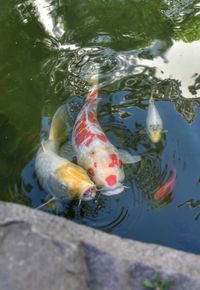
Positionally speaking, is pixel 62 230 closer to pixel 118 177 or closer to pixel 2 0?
pixel 118 177

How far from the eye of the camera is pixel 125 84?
16.7ft

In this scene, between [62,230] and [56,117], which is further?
[56,117]

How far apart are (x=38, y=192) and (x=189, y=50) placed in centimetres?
236

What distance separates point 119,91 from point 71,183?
1414mm

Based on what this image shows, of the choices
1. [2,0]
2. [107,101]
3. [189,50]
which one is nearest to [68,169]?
[107,101]

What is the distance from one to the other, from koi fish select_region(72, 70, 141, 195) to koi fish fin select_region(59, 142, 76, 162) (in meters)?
0.05

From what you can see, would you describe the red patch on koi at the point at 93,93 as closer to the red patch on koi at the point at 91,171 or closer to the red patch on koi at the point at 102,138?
the red patch on koi at the point at 102,138

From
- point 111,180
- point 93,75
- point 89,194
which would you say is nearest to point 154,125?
point 111,180

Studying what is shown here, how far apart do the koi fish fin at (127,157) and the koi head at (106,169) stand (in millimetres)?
68

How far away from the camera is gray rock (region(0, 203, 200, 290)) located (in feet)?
9.69

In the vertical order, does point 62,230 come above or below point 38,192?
above

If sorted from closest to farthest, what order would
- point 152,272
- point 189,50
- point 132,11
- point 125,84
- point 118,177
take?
point 152,272 → point 118,177 → point 125,84 → point 189,50 → point 132,11

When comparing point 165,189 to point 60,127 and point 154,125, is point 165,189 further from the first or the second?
point 60,127

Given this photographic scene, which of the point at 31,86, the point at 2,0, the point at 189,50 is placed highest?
the point at 2,0
